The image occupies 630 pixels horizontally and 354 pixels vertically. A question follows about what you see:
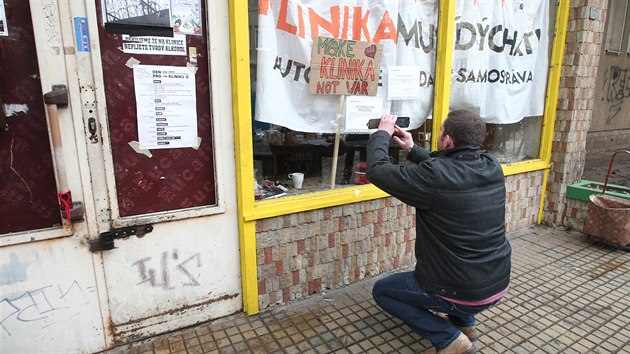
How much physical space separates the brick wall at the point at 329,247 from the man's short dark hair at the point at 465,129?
4.24 feet

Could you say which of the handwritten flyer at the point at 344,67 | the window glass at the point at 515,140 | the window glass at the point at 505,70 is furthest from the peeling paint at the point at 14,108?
the window glass at the point at 515,140

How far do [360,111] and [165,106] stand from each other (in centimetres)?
163

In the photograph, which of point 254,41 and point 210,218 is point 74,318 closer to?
point 210,218

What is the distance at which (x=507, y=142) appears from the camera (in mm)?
4805

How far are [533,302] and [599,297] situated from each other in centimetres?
64

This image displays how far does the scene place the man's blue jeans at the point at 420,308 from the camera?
2.35m

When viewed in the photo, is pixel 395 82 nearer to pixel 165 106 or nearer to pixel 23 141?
pixel 165 106

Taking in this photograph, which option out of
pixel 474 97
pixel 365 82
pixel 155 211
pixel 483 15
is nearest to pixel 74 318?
pixel 155 211

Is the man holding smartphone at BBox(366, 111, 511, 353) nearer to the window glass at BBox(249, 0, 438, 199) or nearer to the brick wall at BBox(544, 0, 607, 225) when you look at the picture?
the window glass at BBox(249, 0, 438, 199)

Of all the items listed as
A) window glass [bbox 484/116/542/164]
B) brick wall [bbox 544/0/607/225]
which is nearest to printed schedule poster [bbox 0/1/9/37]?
window glass [bbox 484/116/542/164]

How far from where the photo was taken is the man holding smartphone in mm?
2164

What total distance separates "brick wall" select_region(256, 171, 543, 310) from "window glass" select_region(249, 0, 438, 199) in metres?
0.29

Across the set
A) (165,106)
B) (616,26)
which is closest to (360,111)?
(165,106)

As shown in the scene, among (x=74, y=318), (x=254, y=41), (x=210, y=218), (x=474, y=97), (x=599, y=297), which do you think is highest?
(x=254, y=41)
